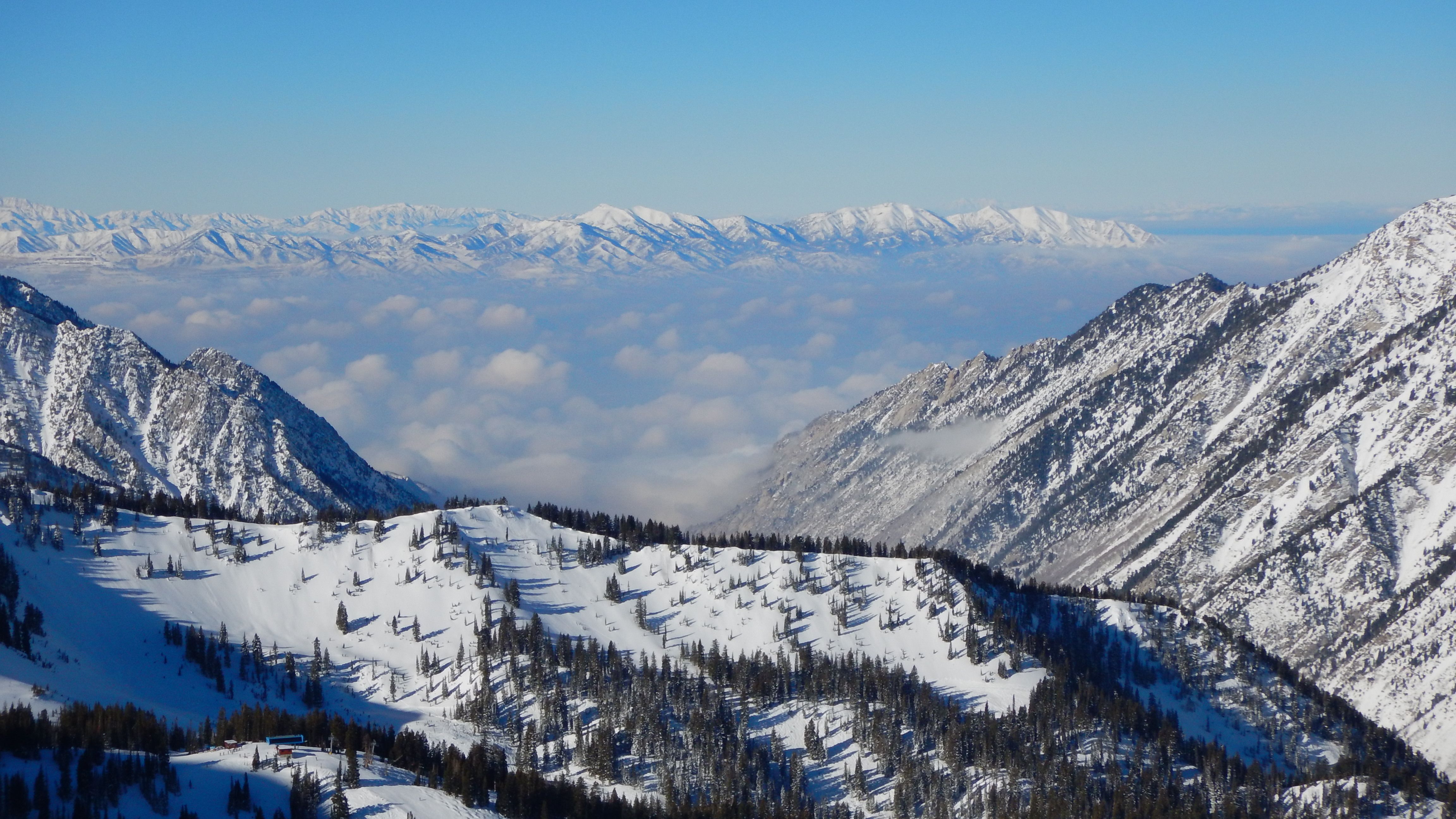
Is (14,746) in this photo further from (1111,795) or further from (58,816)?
(1111,795)

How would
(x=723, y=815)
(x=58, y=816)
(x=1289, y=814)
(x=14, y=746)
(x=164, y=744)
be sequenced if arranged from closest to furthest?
(x=58, y=816)
(x=14, y=746)
(x=164, y=744)
(x=723, y=815)
(x=1289, y=814)

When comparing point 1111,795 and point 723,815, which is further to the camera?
point 1111,795

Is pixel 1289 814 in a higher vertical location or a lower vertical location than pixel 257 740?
lower

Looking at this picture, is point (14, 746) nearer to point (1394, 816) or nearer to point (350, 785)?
point (350, 785)

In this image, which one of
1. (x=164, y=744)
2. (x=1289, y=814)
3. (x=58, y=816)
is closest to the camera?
(x=58, y=816)

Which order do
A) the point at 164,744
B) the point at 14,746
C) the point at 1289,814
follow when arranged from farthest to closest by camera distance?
1. the point at 1289,814
2. the point at 164,744
3. the point at 14,746

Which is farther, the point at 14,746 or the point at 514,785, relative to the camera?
the point at 514,785

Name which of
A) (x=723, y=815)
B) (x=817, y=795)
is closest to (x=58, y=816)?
(x=723, y=815)

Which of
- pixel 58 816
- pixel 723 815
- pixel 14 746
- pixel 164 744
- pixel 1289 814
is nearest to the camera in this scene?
pixel 58 816

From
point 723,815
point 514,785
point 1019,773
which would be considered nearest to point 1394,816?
point 1019,773
